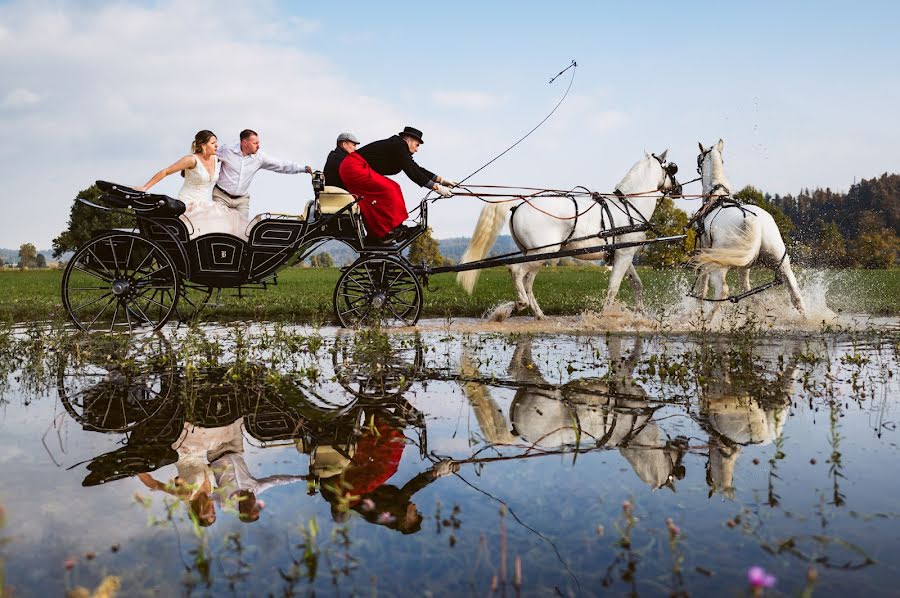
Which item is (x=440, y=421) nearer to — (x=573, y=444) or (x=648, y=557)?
(x=573, y=444)

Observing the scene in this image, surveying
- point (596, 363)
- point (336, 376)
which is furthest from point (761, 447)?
point (336, 376)

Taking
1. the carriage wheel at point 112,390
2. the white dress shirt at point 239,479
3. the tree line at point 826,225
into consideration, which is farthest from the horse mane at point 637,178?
the tree line at point 826,225

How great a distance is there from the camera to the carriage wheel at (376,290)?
32.5 ft

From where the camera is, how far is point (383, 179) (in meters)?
9.52

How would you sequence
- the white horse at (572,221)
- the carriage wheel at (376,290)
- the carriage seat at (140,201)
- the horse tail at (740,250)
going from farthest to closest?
the white horse at (572,221), the horse tail at (740,250), the carriage wheel at (376,290), the carriage seat at (140,201)

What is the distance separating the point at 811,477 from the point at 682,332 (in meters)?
6.84

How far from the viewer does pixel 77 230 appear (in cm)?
6278

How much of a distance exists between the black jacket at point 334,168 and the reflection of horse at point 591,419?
4273 mm


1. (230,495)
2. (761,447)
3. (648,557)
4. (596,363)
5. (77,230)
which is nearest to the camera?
(648,557)

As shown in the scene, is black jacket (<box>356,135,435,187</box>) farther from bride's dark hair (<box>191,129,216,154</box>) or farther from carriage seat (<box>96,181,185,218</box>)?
carriage seat (<box>96,181,185,218</box>)

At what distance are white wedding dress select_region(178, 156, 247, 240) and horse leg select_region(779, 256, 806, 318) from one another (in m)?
8.07

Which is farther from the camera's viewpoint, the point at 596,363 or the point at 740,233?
the point at 740,233

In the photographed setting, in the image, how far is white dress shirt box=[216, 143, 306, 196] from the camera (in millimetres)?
9516

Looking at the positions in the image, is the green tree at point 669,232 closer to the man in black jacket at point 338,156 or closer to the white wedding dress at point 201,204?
the man in black jacket at point 338,156
